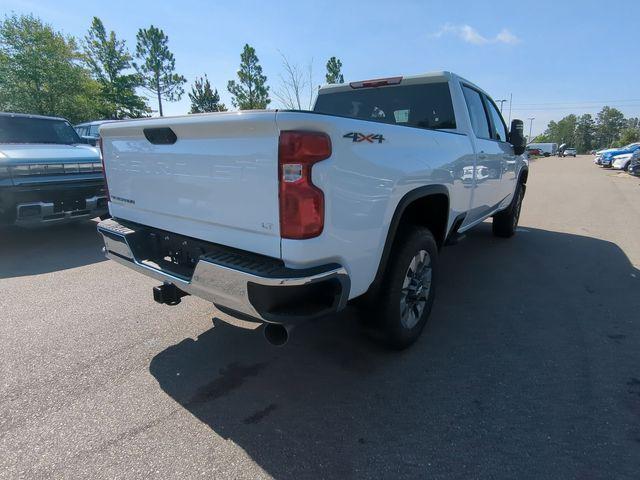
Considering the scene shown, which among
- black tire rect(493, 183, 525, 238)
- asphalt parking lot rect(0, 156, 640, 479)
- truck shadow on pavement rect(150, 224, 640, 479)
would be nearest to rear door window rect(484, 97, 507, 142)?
black tire rect(493, 183, 525, 238)

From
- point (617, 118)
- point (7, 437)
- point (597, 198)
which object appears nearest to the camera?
point (7, 437)

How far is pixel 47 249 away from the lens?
5.67m

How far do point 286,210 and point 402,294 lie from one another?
1269 millimetres

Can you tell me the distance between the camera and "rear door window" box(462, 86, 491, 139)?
4.06m

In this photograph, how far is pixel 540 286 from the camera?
4.47m

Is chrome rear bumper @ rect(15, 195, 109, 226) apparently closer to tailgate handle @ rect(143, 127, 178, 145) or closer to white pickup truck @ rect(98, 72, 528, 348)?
white pickup truck @ rect(98, 72, 528, 348)

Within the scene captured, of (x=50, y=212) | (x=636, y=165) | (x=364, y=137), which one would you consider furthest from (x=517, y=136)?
(x=636, y=165)

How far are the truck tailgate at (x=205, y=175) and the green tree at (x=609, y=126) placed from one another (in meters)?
150

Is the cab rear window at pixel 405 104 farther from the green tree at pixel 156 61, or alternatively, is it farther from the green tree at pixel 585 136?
the green tree at pixel 585 136

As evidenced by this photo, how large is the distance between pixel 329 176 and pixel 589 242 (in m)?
6.33

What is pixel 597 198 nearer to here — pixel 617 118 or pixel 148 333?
pixel 148 333

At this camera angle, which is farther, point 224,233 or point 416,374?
point 416,374

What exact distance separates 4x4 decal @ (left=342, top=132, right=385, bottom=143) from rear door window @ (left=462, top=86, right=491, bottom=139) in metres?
2.16

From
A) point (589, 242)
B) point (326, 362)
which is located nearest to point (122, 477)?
point (326, 362)
